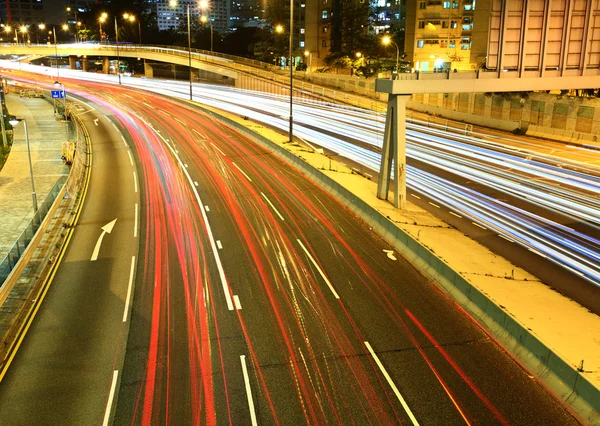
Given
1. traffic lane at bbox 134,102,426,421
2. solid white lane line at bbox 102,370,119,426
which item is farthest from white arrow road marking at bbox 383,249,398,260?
solid white lane line at bbox 102,370,119,426

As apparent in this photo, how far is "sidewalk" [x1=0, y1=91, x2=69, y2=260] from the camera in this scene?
26.9 meters

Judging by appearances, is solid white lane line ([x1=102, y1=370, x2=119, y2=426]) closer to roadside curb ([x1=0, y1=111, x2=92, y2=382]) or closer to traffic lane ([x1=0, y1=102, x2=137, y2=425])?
traffic lane ([x1=0, y1=102, x2=137, y2=425])

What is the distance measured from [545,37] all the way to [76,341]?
2314cm

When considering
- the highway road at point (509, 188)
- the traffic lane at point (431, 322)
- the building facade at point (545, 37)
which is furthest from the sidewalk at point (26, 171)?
the building facade at point (545, 37)

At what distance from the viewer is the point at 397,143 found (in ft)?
82.9

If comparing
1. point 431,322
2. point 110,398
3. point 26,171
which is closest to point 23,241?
point 110,398

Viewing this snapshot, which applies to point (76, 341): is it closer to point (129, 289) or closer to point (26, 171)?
point (129, 289)

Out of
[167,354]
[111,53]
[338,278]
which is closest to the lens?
[167,354]

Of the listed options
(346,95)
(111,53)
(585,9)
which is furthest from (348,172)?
(111,53)

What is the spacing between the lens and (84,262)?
20.8m

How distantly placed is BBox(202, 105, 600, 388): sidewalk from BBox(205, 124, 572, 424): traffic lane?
113 centimetres

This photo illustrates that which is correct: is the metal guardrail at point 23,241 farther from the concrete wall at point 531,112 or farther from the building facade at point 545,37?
the concrete wall at point 531,112

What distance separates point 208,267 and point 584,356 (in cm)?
1238

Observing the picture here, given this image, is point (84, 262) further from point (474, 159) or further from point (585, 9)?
point (474, 159)
